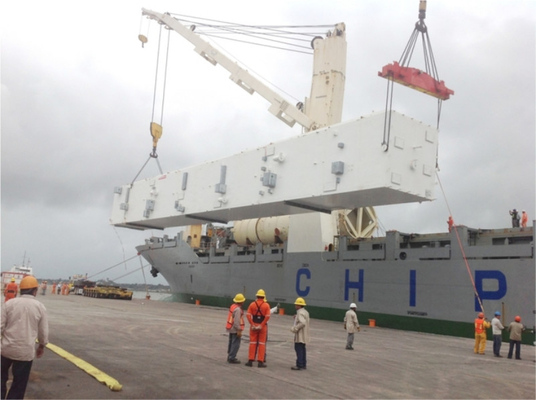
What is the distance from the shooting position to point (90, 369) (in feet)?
24.9

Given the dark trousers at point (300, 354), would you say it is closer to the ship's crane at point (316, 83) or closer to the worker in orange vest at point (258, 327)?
the worker in orange vest at point (258, 327)

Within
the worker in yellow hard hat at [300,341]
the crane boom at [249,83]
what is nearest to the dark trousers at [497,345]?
the worker in yellow hard hat at [300,341]

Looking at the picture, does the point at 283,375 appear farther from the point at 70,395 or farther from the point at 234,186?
the point at 234,186

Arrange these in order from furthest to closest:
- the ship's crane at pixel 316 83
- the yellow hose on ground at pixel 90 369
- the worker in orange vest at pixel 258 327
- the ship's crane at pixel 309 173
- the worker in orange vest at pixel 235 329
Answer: the ship's crane at pixel 316 83 < the ship's crane at pixel 309 173 < the worker in orange vest at pixel 235 329 < the worker in orange vest at pixel 258 327 < the yellow hose on ground at pixel 90 369

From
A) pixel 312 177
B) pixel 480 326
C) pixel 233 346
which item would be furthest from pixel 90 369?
pixel 480 326

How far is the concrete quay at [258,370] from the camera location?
6809mm

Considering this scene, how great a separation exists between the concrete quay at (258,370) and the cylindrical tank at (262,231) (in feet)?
47.5

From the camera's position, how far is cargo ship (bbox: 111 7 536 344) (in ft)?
46.7

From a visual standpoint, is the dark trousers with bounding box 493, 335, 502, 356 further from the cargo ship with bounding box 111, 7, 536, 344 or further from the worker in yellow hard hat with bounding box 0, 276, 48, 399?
the worker in yellow hard hat with bounding box 0, 276, 48, 399

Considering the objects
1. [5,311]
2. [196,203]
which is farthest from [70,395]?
[196,203]

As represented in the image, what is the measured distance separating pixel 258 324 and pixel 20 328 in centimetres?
464

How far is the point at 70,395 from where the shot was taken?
610 cm

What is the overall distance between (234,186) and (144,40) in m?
13.0

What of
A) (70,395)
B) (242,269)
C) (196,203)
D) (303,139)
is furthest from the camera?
(242,269)
